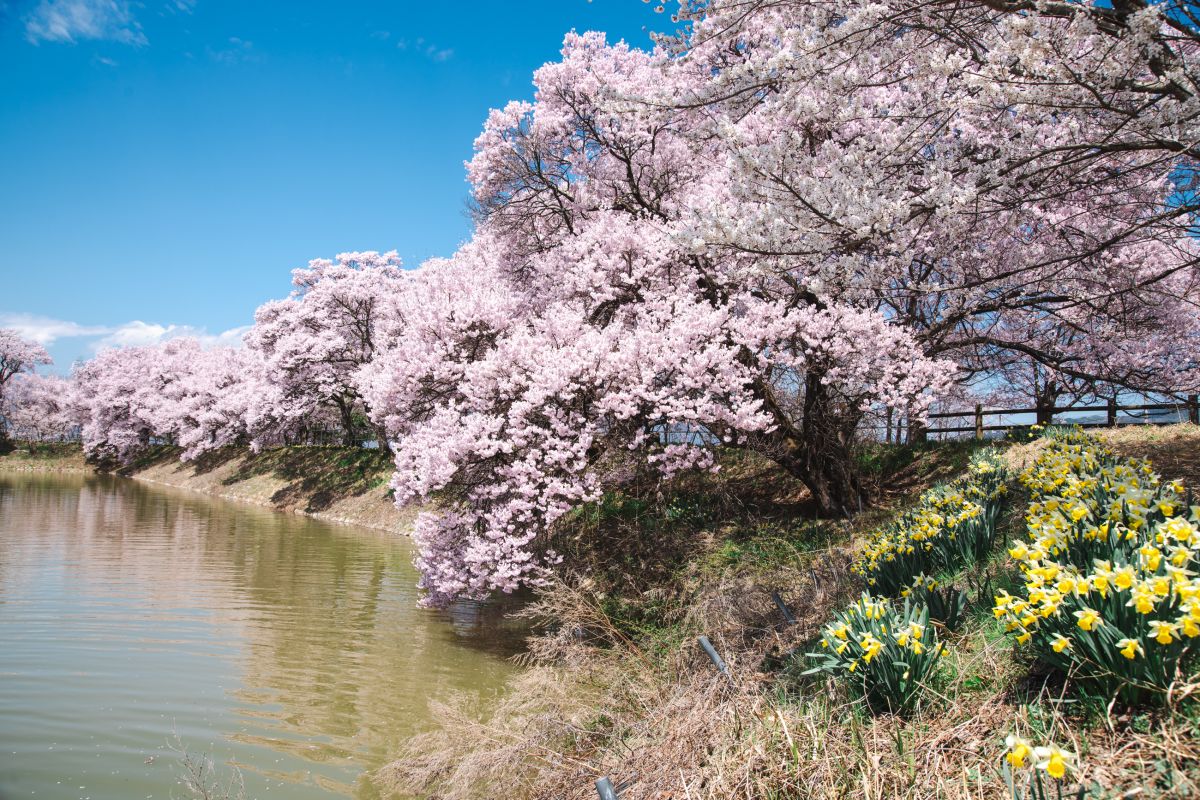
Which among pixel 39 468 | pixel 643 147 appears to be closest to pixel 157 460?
pixel 39 468

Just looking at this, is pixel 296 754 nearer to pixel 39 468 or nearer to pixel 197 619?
pixel 197 619

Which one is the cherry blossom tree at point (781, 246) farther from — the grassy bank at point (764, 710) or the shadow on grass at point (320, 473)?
the shadow on grass at point (320, 473)

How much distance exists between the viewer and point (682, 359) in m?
10.0

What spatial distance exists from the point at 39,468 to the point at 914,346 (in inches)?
2140

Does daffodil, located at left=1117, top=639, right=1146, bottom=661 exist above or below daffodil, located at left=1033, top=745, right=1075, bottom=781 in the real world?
above

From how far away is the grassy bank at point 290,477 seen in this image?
2384 cm

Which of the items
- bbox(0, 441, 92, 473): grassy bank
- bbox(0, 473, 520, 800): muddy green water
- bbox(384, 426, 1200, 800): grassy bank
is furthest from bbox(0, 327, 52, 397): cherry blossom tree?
bbox(384, 426, 1200, 800): grassy bank

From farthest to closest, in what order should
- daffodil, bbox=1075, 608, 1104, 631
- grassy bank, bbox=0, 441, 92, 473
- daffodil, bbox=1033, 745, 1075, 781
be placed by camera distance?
grassy bank, bbox=0, 441, 92, 473 → daffodil, bbox=1075, 608, 1104, 631 → daffodil, bbox=1033, 745, 1075, 781

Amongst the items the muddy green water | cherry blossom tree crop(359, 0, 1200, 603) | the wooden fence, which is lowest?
the muddy green water

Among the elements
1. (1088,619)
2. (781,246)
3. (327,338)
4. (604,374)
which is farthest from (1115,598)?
(327,338)

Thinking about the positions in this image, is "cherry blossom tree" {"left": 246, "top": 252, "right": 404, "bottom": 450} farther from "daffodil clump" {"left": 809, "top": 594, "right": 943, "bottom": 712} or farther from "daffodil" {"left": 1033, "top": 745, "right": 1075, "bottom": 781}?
"daffodil" {"left": 1033, "top": 745, "right": 1075, "bottom": 781}

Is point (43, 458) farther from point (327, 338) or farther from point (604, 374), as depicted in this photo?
point (604, 374)

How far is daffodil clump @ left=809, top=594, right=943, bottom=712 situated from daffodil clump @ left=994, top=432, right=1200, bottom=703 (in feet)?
1.43

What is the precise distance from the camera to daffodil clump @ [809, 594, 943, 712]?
3479 millimetres
